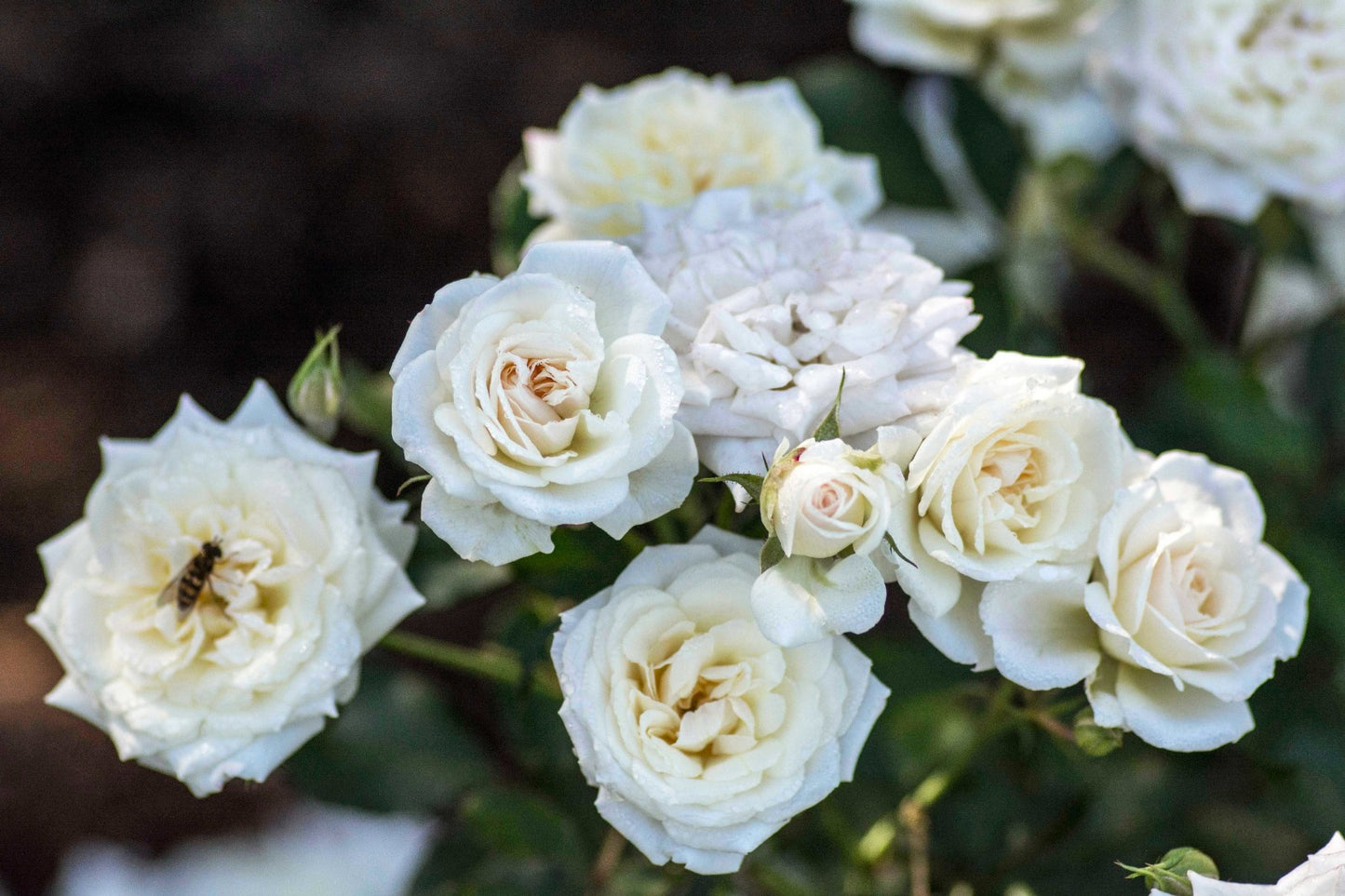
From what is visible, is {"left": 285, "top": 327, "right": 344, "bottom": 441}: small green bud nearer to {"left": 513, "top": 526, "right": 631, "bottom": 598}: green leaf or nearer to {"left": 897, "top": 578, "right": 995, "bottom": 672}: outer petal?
{"left": 513, "top": 526, "right": 631, "bottom": 598}: green leaf

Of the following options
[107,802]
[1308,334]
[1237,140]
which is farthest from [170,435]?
[107,802]

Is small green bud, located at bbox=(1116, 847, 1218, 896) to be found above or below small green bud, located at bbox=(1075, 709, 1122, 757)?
below

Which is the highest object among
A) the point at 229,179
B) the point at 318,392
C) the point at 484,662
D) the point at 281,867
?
the point at 318,392

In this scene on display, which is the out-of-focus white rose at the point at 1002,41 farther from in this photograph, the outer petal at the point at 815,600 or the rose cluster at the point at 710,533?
the outer petal at the point at 815,600

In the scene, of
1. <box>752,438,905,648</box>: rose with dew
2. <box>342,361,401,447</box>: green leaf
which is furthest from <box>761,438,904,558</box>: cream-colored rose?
<box>342,361,401,447</box>: green leaf

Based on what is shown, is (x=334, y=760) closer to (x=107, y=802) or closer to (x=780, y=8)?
(x=107, y=802)

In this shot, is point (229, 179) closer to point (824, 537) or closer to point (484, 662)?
point (484, 662)

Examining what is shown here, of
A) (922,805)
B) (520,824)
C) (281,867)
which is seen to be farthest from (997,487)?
(281,867)
